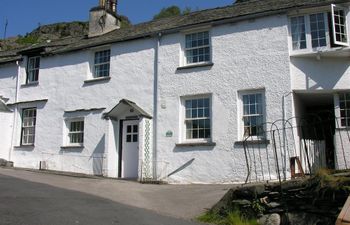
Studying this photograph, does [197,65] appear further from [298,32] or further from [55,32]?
[55,32]

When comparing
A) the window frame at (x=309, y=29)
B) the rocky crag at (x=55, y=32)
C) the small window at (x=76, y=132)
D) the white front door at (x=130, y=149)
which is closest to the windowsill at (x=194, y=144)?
the white front door at (x=130, y=149)

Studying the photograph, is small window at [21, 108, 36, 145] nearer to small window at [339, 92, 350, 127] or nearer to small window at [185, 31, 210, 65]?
small window at [185, 31, 210, 65]

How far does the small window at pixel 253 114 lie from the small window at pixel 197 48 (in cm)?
246

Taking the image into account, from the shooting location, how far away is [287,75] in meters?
15.0

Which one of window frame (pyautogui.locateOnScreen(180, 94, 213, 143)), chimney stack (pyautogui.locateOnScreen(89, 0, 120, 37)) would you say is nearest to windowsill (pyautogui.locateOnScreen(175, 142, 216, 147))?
window frame (pyautogui.locateOnScreen(180, 94, 213, 143))

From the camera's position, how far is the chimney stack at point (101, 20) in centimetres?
2244

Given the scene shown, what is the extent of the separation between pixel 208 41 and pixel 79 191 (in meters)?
7.89

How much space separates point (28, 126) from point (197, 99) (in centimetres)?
951

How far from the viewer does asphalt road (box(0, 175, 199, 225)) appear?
842 cm

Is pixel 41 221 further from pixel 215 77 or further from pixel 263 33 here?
pixel 263 33

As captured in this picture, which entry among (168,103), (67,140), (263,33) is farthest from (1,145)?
(263,33)

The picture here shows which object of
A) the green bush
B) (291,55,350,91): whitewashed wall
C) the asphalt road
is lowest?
the green bush

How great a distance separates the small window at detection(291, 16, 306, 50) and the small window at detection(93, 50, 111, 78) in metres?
8.34

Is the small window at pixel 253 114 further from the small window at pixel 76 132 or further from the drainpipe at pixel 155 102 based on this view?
the small window at pixel 76 132
